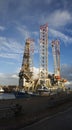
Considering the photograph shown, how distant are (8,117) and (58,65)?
155m

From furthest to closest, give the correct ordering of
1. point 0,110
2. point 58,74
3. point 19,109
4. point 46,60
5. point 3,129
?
point 58,74 → point 46,60 → point 19,109 → point 0,110 → point 3,129

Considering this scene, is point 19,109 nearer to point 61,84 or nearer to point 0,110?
point 0,110

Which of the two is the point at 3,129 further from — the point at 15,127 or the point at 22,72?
the point at 22,72

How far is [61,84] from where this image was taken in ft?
552

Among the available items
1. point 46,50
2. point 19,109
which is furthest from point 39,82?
point 19,109

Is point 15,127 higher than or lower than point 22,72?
lower

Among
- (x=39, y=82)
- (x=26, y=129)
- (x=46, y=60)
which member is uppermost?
(x=46, y=60)

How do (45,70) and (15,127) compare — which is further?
(45,70)

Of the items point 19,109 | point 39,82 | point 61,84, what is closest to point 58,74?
point 61,84

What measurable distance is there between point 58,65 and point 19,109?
15214cm

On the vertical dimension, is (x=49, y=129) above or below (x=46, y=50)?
below

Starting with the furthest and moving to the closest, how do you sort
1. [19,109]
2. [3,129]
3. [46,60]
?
[46,60]
[19,109]
[3,129]

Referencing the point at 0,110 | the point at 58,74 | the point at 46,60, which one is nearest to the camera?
the point at 0,110

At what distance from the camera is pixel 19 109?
903 inches
